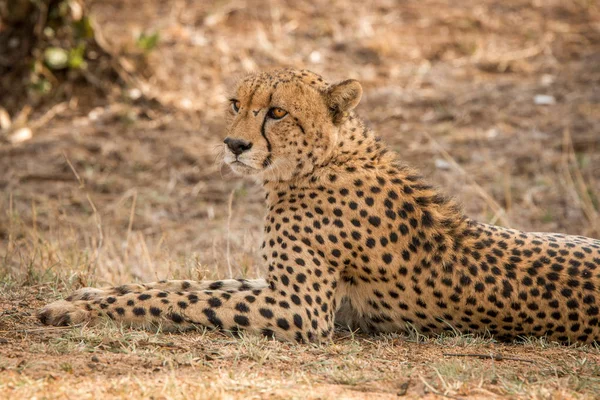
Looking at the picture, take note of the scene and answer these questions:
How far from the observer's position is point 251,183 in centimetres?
801

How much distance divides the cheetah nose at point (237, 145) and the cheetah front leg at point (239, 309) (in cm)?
54

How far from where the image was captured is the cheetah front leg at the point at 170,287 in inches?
158

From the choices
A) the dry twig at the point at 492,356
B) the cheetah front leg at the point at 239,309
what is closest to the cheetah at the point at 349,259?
the cheetah front leg at the point at 239,309

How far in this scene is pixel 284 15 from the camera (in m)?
11.2

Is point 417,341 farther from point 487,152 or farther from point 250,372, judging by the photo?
point 487,152

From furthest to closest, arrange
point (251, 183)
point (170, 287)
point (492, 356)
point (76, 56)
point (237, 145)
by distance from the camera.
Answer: point (76, 56)
point (251, 183)
point (170, 287)
point (237, 145)
point (492, 356)

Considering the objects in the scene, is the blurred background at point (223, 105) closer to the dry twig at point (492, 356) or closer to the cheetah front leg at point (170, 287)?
the cheetah front leg at point (170, 287)

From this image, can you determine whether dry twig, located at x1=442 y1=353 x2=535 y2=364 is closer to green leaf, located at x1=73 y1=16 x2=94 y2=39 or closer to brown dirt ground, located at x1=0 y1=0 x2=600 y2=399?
brown dirt ground, located at x1=0 y1=0 x2=600 y2=399

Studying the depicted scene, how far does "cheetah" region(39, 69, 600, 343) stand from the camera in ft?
12.4

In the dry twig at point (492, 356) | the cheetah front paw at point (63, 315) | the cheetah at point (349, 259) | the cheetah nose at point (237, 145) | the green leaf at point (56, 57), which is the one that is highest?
the green leaf at point (56, 57)

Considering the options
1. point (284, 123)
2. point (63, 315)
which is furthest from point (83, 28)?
point (63, 315)

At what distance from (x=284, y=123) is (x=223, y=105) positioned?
1.98 metres

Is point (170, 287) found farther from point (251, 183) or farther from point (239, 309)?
point (251, 183)

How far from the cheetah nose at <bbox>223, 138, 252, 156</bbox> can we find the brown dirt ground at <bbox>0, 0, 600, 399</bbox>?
0.83 m
